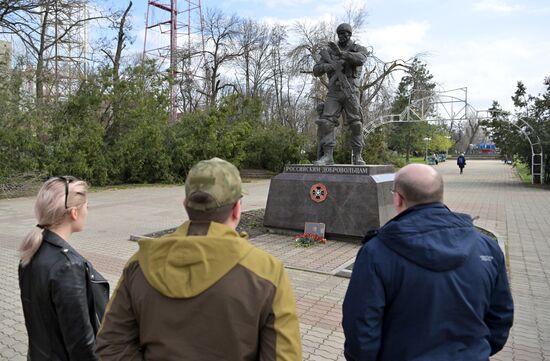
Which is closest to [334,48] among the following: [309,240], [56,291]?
[309,240]

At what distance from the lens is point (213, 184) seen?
1518 millimetres

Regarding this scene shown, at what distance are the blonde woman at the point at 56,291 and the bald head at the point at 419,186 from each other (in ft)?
4.81

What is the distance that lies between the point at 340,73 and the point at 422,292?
754cm

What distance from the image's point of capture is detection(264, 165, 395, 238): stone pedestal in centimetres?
793

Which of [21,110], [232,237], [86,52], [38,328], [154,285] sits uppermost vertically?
[86,52]

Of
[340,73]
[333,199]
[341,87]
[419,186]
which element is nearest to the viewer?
[419,186]

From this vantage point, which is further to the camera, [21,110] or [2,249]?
[21,110]

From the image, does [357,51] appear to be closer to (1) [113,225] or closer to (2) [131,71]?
(1) [113,225]

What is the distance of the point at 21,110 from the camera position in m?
17.6

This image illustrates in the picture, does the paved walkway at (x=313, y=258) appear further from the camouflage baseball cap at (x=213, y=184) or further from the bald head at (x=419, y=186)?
the camouflage baseball cap at (x=213, y=184)

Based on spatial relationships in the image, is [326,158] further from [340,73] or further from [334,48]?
[334,48]

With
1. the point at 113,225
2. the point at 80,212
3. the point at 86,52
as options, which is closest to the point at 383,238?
the point at 80,212

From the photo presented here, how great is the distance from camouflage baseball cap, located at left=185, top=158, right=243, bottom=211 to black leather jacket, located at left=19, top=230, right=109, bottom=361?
0.80 meters

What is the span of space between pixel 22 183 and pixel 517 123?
74.8ft
